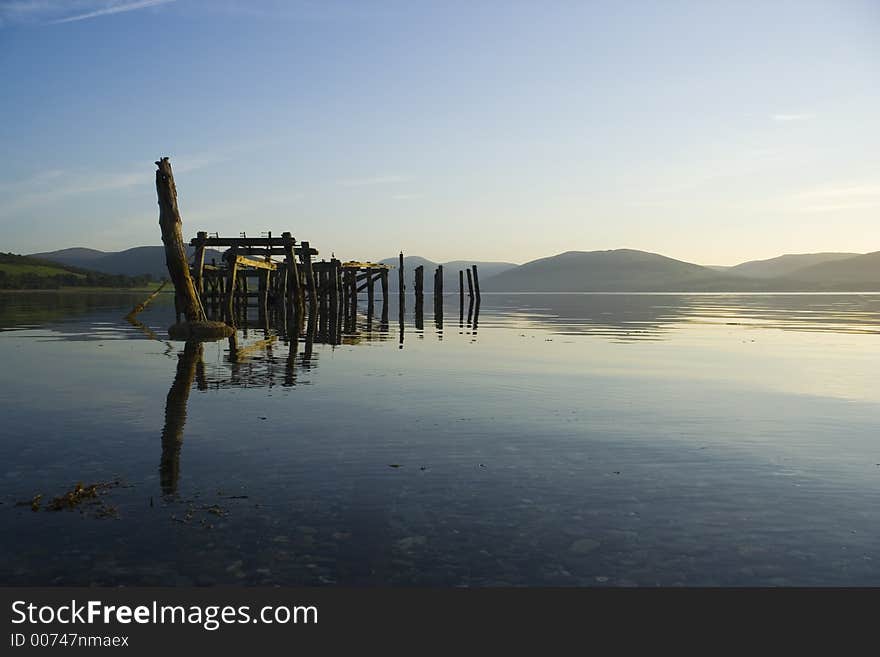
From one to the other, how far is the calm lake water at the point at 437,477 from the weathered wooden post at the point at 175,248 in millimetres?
8952

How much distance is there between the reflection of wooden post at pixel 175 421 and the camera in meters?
6.86

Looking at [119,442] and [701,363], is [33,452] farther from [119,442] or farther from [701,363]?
[701,363]

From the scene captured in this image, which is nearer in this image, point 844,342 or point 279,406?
point 279,406

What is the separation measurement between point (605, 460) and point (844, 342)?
21.2 meters

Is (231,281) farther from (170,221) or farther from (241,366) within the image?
(241,366)

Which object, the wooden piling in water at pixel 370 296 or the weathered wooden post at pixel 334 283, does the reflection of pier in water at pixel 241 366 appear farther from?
the weathered wooden post at pixel 334 283

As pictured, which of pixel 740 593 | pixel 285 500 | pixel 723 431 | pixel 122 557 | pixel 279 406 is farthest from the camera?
pixel 279 406

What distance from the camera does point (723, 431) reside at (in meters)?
9.59

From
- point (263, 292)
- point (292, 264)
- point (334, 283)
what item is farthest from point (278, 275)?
point (292, 264)

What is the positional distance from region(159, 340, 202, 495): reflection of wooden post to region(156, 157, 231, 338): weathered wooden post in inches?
255

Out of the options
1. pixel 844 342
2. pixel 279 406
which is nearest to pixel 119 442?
pixel 279 406

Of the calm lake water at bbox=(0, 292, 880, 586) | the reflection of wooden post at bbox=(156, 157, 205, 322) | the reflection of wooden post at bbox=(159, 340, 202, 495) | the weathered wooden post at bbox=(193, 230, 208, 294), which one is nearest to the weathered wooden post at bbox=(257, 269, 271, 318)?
the weathered wooden post at bbox=(193, 230, 208, 294)

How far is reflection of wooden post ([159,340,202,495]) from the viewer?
22.5ft

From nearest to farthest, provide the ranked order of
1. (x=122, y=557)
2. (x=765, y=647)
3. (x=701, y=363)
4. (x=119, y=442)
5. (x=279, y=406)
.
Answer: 1. (x=765, y=647)
2. (x=122, y=557)
3. (x=119, y=442)
4. (x=279, y=406)
5. (x=701, y=363)
